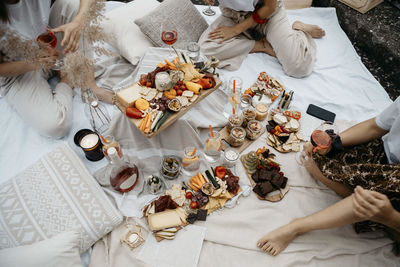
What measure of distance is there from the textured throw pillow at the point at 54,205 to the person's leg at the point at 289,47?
6.24 feet

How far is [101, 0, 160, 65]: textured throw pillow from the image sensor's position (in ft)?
6.60

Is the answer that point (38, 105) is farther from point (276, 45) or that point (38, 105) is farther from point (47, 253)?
point (276, 45)

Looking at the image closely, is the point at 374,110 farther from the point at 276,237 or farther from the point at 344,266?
the point at 276,237

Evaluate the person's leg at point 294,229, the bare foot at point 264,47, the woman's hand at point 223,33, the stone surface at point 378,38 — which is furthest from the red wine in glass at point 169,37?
the stone surface at point 378,38

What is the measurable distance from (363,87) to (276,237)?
66.5 inches

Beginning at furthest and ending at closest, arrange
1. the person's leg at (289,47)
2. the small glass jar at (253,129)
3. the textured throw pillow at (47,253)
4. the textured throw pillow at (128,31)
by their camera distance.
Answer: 1. the person's leg at (289,47)
2. the textured throw pillow at (128,31)
3. the small glass jar at (253,129)
4. the textured throw pillow at (47,253)

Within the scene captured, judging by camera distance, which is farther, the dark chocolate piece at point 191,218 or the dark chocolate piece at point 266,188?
the dark chocolate piece at point 266,188

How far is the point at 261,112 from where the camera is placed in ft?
6.09

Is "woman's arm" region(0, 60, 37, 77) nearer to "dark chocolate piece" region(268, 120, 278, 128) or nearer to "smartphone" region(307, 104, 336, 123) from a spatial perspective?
"dark chocolate piece" region(268, 120, 278, 128)

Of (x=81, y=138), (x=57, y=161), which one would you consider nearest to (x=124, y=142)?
(x=81, y=138)

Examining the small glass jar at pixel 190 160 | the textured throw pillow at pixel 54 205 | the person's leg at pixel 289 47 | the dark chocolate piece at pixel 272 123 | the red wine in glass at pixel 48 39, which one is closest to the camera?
the textured throw pillow at pixel 54 205

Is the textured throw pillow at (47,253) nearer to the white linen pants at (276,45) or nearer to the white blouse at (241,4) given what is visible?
the white linen pants at (276,45)

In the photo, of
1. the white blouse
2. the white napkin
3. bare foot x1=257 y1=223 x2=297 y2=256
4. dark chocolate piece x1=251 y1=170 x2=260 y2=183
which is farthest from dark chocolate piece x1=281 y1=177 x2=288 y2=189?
the white blouse

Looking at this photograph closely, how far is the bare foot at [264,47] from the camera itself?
2.34m
